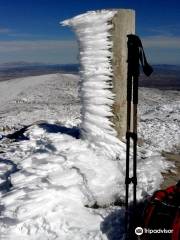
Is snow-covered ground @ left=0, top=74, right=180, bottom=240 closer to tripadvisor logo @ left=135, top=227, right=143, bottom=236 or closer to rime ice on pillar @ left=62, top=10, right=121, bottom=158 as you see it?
rime ice on pillar @ left=62, top=10, right=121, bottom=158

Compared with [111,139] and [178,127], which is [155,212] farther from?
[178,127]

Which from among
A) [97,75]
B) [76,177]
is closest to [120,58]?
[97,75]

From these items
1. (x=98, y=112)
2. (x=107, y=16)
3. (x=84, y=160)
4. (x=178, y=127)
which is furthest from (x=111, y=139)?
(x=178, y=127)

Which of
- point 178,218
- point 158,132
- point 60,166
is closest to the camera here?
point 178,218

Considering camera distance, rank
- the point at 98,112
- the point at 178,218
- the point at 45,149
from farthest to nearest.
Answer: the point at 98,112, the point at 45,149, the point at 178,218

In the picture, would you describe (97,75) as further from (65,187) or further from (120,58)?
(65,187)

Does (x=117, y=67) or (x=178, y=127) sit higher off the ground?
(x=117, y=67)
